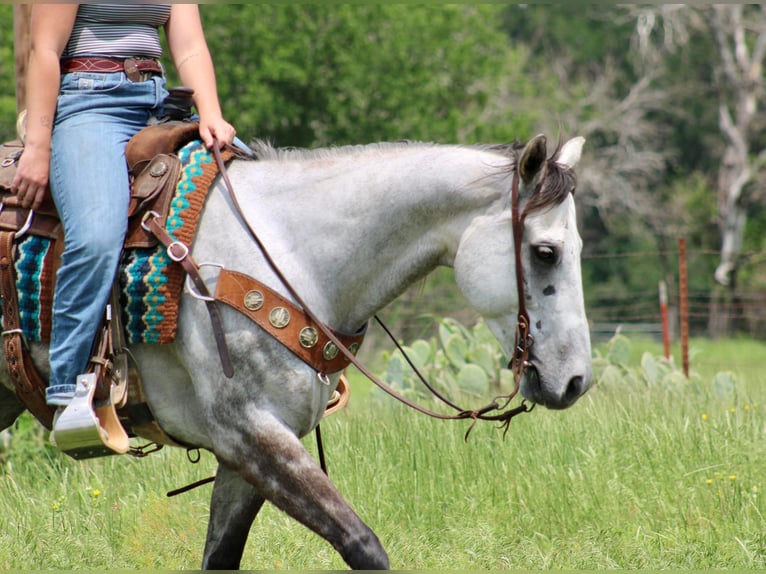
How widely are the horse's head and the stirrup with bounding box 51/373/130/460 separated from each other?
4.36 feet

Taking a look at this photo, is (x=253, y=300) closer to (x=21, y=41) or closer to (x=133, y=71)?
(x=133, y=71)

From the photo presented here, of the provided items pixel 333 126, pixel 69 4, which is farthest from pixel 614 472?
pixel 333 126

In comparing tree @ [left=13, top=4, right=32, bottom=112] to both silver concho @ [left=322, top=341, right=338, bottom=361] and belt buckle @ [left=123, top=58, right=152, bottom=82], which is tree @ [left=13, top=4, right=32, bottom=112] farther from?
silver concho @ [left=322, top=341, right=338, bottom=361]

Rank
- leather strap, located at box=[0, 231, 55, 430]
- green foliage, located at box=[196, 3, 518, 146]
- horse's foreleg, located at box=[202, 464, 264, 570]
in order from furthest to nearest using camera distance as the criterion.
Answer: green foliage, located at box=[196, 3, 518, 146] < horse's foreleg, located at box=[202, 464, 264, 570] < leather strap, located at box=[0, 231, 55, 430]

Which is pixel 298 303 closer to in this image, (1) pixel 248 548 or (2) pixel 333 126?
(1) pixel 248 548

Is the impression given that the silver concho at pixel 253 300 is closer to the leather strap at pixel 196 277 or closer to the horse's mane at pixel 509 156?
the leather strap at pixel 196 277

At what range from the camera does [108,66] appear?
13.1 ft

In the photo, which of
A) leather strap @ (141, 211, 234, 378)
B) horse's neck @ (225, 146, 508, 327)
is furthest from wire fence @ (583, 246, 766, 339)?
leather strap @ (141, 211, 234, 378)

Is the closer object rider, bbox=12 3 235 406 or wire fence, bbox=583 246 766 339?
rider, bbox=12 3 235 406

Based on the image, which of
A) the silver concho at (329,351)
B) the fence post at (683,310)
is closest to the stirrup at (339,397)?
the silver concho at (329,351)

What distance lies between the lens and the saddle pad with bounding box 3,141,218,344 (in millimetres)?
3709

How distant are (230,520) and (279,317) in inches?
39.2

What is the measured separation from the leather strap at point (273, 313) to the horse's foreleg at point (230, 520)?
77 cm

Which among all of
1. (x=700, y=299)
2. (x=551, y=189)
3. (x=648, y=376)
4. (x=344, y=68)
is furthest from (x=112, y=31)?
(x=700, y=299)
